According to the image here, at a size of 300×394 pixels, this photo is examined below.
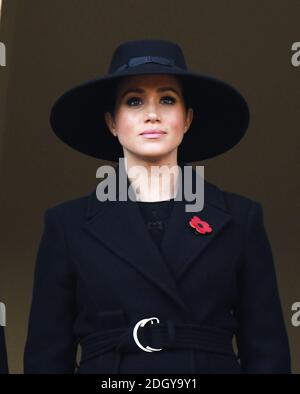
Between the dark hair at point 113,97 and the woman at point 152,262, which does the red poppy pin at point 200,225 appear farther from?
Result: the dark hair at point 113,97

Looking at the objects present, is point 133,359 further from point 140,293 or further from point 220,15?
point 220,15

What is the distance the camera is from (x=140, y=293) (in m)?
2.24

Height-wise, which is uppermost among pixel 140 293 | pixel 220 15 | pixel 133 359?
pixel 220 15

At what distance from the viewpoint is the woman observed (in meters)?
2.22

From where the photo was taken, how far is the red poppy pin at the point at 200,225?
7.63ft

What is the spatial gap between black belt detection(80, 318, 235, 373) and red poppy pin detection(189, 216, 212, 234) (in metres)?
0.24

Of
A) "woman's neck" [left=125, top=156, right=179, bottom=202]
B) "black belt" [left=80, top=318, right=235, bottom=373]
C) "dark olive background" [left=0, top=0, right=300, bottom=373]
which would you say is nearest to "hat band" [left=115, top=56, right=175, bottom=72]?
"woman's neck" [left=125, top=156, right=179, bottom=202]

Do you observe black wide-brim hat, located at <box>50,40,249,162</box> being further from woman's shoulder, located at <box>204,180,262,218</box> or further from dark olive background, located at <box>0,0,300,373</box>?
dark olive background, located at <box>0,0,300,373</box>

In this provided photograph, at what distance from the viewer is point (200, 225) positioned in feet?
7.68

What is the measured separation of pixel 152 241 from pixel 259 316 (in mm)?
326

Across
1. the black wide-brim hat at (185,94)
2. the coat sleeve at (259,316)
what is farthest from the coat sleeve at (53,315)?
the coat sleeve at (259,316)

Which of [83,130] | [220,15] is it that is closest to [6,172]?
[220,15]

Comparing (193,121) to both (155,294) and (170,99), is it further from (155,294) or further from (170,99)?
(155,294)

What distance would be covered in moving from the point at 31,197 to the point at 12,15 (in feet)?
2.87
